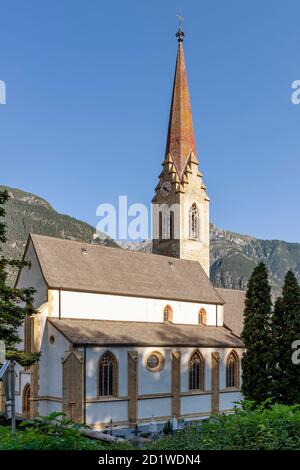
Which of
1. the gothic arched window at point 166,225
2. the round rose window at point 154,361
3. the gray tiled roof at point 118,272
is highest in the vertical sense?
the gothic arched window at point 166,225

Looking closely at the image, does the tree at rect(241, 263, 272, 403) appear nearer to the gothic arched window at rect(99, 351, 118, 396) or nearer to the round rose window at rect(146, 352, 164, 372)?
the round rose window at rect(146, 352, 164, 372)

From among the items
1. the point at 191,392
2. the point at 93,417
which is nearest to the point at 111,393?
the point at 93,417

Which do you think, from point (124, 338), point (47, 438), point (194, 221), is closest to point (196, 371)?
point (124, 338)

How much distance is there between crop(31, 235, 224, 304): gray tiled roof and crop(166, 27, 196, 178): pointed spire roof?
1350 centimetres

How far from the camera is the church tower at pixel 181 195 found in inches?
2080

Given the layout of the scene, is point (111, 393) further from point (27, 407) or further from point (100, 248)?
point (100, 248)

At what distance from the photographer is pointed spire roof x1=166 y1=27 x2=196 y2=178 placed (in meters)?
55.6

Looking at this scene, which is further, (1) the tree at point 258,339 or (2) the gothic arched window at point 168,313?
(2) the gothic arched window at point 168,313

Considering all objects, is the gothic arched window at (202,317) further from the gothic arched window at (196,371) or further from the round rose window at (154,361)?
the round rose window at (154,361)

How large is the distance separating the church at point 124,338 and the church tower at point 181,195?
407 centimetres

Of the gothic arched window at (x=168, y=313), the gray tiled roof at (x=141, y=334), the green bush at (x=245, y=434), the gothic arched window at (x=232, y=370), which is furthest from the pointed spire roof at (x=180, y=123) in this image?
the green bush at (x=245, y=434)

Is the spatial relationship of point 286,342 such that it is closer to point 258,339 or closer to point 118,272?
point 258,339
